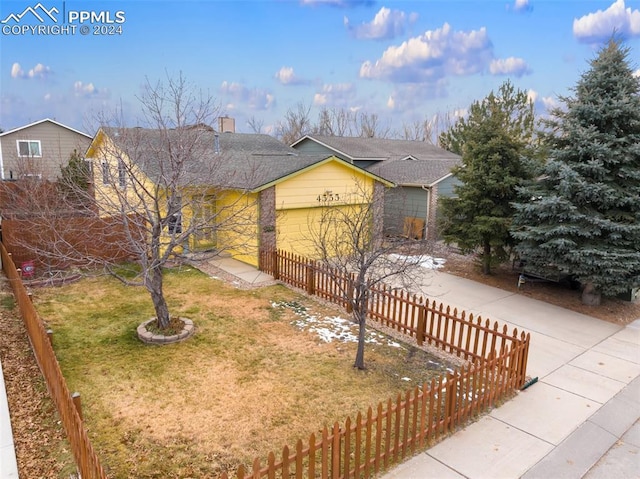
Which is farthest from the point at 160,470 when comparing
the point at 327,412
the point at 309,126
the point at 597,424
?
the point at 309,126

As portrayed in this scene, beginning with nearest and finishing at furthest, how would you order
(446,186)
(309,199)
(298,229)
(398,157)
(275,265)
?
1. (275,265)
2. (309,199)
3. (298,229)
4. (446,186)
5. (398,157)

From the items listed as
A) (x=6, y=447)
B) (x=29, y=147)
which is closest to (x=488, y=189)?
(x=6, y=447)

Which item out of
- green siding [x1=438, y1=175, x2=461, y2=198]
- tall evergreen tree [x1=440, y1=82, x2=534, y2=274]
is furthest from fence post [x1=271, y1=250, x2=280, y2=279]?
green siding [x1=438, y1=175, x2=461, y2=198]

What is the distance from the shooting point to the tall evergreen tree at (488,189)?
1218 cm

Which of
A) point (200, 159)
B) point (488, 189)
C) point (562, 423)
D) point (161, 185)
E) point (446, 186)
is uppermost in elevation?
point (200, 159)

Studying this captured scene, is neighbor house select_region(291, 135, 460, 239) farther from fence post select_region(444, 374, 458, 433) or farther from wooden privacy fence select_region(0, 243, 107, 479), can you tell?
wooden privacy fence select_region(0, 243, 107, 479)

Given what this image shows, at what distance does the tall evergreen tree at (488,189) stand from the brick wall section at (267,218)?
5710 millimetres

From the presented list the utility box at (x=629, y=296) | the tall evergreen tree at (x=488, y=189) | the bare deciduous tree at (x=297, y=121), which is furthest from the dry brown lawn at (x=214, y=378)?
the bare deciduous tree at (x=297, y=121)

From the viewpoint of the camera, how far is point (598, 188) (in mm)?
9828

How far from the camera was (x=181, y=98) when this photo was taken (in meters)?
9.08

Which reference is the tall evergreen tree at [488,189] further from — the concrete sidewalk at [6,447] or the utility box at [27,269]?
the utility box at [27,269]

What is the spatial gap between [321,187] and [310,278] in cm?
493

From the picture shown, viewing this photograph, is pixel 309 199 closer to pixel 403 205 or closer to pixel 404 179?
pixel 403 205

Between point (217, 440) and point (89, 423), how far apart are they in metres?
1.82
